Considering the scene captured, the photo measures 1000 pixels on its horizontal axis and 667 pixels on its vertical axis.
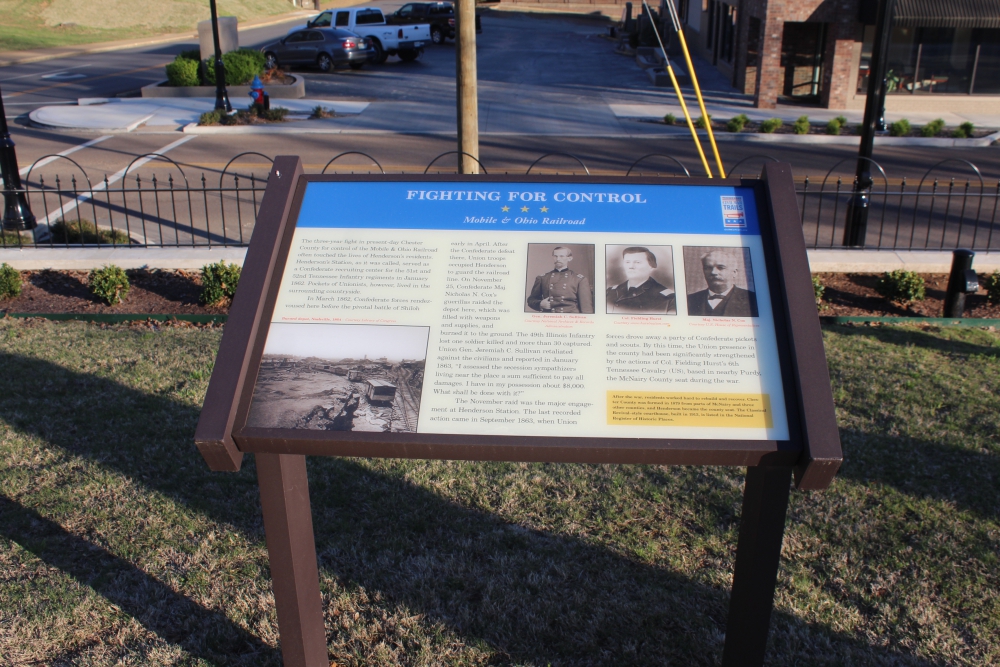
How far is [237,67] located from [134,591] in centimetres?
2086

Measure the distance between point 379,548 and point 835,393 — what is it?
3.51 m

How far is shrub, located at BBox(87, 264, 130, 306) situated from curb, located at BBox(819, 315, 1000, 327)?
6646 mm

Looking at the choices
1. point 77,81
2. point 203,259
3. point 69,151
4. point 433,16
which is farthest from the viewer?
point 433,16

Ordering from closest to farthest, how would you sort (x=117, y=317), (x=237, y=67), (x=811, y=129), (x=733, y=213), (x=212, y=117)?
(x=733, y=213) → (x=117, y=317) → (x=811, y=129) → (x=212, y=117) → (x=237, y=67)

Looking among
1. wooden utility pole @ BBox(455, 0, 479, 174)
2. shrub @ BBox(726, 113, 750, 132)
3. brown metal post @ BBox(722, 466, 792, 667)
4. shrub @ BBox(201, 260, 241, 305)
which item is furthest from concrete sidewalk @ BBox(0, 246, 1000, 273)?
shrub @ BBox(726, 113, 750, 132)

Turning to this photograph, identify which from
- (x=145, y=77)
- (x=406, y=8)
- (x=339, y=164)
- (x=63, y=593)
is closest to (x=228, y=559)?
(x=63, y=593)

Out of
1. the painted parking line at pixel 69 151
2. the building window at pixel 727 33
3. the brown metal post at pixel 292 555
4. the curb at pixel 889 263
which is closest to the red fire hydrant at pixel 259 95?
the painted parking line at pixel 69 151

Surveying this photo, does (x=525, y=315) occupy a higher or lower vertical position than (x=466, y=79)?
lower

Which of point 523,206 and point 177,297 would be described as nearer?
point 523,206

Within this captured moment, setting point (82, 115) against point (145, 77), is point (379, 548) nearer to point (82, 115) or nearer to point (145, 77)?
point (82, 115)

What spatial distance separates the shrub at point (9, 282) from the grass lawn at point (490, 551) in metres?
2.76

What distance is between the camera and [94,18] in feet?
156

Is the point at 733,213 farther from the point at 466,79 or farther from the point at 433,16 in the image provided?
the point at 433,16

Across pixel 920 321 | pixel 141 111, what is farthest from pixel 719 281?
pixel 141 111
